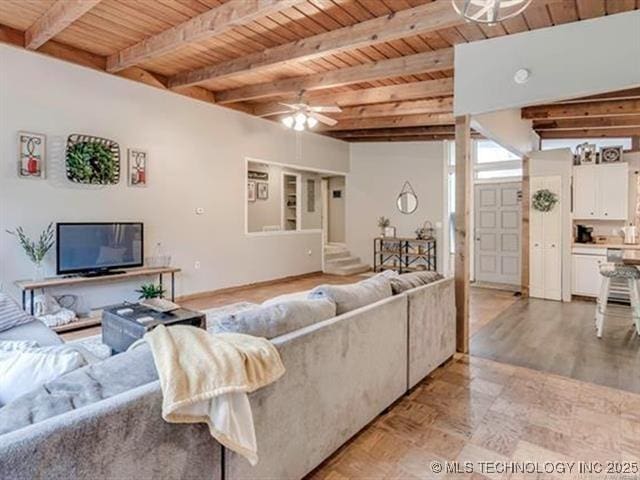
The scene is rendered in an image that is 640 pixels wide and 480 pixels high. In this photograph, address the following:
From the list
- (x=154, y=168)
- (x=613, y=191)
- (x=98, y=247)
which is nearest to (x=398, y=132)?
(x=613, y=191)

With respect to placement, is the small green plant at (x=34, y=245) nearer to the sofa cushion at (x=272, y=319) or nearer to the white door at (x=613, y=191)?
the sofa cushion at (x=272, y=319)

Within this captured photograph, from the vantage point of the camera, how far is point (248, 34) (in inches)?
157

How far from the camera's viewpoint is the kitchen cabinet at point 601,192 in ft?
18.9

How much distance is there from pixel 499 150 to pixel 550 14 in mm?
4646

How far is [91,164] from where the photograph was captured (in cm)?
455

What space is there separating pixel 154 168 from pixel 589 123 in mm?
6373

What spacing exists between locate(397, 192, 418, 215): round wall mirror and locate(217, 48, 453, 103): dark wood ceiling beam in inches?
158

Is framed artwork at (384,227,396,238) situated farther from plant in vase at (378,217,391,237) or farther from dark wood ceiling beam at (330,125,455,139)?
dark wood ceiling beam at (330,125,455,139)

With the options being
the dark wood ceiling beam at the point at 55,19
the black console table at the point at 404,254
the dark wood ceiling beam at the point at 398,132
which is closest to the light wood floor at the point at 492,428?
the dark wood ceiling beam at the point at 55,19

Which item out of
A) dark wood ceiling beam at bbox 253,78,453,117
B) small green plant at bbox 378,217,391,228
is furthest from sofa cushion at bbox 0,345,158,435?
small green plant at bbox 378,217,391,228

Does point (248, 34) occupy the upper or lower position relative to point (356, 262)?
upper

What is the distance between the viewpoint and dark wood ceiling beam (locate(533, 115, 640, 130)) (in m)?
5.51

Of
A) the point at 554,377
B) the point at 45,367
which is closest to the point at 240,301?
the point at 554,377

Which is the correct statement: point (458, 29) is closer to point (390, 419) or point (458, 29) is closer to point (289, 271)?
point (390, 419)
